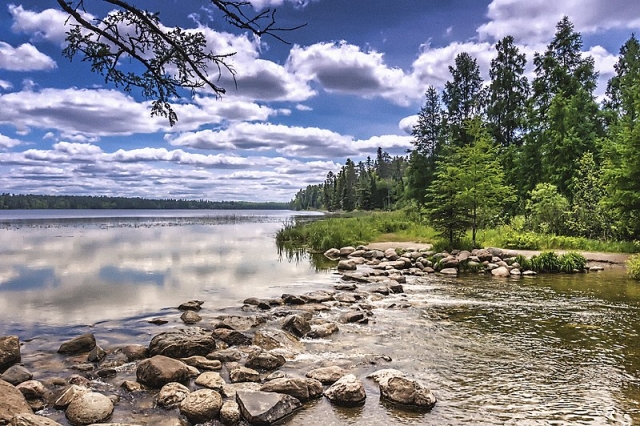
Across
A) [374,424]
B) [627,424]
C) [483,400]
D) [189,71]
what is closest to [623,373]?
[627,424]

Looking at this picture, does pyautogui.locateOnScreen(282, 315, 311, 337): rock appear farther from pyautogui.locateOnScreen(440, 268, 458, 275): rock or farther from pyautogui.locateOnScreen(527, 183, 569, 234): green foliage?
pyautogui.locateOnScreen(527, 183, 569, 234): green foliage

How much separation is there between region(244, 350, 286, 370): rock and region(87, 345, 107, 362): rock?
2.67 meters

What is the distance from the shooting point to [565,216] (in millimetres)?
25297

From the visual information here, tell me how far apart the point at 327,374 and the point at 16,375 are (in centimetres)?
476

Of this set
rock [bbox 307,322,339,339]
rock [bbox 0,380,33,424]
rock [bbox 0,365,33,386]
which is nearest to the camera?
rock [bbox 0,380,33,424]

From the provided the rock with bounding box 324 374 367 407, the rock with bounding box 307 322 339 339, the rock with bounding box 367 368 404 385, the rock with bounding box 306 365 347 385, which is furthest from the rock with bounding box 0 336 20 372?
the rock with bounding box 367 368 404 385

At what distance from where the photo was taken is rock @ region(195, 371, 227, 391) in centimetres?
625

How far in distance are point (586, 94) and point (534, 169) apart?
7.16 meters

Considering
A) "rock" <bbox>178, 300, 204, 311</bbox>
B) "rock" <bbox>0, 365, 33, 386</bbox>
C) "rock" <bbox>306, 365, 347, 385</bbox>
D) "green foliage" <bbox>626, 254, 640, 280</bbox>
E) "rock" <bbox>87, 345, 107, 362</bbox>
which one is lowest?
"rock" <bbox>178, 300, 204, 311</bbox>

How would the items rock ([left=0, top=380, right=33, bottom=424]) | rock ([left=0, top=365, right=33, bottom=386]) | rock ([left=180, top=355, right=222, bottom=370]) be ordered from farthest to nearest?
rock ([left=180, top=355, right=222, bottom=370]) < rock ([left=0, top=365, right=33, bottom=386]) < rock ([left=0, top=380, right=33, bottom=424])

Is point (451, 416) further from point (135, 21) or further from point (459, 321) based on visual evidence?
point (135, 21)

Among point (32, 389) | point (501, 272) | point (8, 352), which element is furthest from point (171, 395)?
point (501, 272)

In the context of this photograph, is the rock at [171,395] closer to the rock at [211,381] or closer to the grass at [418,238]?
the rock at [211,381]

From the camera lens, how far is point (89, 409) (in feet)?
17.6
